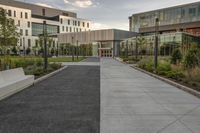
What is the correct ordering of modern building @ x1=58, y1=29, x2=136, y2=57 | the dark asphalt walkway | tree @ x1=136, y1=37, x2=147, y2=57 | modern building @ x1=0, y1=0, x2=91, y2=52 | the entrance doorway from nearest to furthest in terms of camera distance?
the dark asphalt walkway → tree @ x1=136, y1=37, x2=147, y2=57 → modern building @ x1=58, y1=29, x2=136, y2=57 → the entrance doorway → modern building @ x1=0, y1=0, x2=91, y2=52

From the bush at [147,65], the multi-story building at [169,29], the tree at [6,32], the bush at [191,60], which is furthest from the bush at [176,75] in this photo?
the multi-story building at [169,29]

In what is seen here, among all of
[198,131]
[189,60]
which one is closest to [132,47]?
[189,60]

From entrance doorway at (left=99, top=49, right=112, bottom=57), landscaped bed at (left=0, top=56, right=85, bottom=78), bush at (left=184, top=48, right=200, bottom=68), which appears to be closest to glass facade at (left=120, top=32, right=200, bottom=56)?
landscaped bed at (left=0, top=56, right=85, bottom=78)

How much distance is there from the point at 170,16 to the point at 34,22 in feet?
187

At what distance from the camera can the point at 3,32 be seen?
16.4m

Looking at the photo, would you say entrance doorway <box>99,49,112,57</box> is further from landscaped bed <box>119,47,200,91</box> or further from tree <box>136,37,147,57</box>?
landscaped bed <box>119,47,200,91</box>

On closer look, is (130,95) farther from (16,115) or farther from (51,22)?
(51,22)

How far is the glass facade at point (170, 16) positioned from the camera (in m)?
62.5

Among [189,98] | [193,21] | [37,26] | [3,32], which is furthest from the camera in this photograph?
[37,26]

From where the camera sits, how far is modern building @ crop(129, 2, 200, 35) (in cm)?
6278

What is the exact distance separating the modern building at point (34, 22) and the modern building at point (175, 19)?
35852mm

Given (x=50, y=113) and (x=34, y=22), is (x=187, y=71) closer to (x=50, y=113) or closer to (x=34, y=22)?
(x=50, y=113)

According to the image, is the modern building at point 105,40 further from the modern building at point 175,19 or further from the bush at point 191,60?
the bush at point 191,60

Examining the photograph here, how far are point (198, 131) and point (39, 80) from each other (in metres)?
10.6
